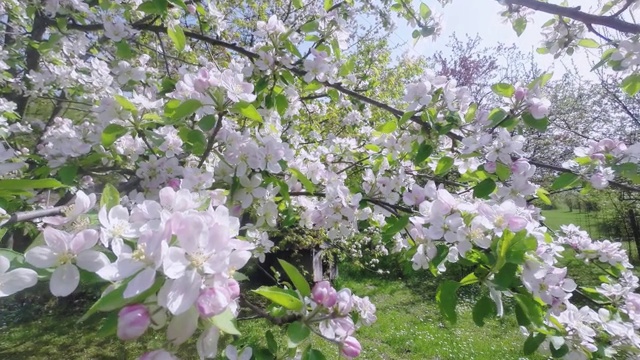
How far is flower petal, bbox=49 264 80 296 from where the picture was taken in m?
0.68

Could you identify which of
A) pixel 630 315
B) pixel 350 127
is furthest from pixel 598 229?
pixel 630 315

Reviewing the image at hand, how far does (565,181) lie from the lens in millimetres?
1518

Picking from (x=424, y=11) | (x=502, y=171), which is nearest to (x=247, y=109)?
(x=502, y=171)

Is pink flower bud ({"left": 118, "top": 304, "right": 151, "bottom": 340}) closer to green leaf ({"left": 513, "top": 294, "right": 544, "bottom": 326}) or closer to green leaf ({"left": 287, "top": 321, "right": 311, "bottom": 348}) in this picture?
green leaf ({"left": 287, "top": 321, "right": 311, "bottom": 348})

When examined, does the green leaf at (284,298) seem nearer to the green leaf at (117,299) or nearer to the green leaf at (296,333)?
the green leaf at (296,333)

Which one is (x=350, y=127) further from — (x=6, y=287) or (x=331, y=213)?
(x=6, y=287)

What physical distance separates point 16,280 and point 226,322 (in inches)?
13.4

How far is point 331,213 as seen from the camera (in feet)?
5.55

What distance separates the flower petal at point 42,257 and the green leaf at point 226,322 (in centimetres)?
31

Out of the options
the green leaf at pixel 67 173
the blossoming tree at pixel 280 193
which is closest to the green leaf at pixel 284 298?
the blossoming tree at pixel 280 193

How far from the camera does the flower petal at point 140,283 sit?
1.87 feet

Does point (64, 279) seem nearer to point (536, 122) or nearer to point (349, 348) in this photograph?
point (349, 348)

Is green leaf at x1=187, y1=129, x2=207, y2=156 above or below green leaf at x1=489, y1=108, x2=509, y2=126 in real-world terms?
below

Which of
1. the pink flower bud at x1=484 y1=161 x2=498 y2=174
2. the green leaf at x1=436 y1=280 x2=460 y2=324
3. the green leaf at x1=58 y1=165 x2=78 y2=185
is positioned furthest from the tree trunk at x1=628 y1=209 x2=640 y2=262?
the green leaf at x1=58 y1=165 x2=78 y2=185
